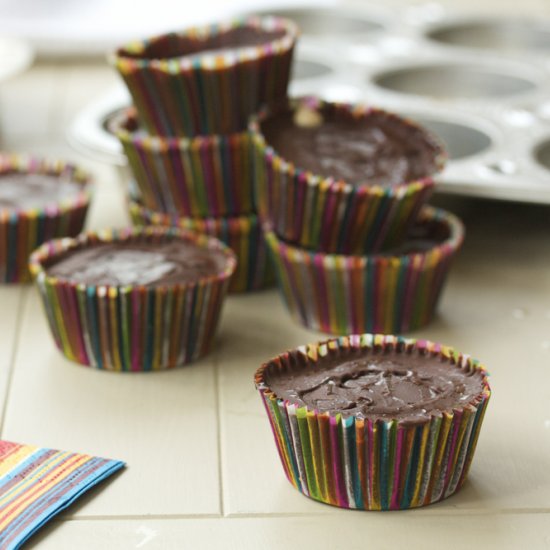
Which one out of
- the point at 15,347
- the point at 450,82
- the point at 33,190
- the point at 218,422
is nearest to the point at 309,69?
the point at 450,82

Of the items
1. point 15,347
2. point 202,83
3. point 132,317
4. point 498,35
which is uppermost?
point 202,83

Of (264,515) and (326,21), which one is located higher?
(326,21)

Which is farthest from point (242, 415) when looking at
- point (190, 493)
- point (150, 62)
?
point (150, 62)

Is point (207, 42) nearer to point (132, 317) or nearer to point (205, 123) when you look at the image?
point (205, 123)

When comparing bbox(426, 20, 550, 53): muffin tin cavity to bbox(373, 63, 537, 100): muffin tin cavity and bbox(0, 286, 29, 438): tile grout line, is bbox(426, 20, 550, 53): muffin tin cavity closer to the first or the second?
bbox(373, 63, 537, 100): muffin tin cavity

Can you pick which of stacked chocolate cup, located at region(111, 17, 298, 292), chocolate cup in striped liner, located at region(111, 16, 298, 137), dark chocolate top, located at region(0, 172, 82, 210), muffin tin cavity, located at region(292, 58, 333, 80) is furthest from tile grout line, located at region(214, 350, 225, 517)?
muffin tin cavity, located at region(292, 58, 333, 80)

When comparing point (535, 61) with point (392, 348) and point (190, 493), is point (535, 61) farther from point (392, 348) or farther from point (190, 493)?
point (190, 493)
